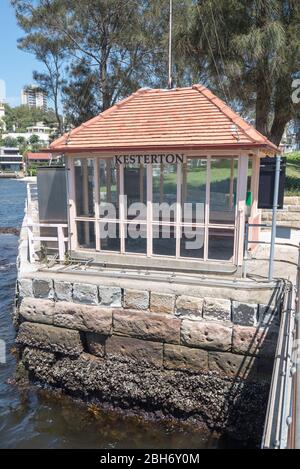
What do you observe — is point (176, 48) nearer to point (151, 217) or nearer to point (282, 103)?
point (282, 103)

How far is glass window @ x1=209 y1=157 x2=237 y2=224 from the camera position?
794cm

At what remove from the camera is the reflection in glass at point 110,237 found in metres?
8.66

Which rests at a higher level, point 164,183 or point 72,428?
point 164,183

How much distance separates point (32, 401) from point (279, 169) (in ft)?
20.1

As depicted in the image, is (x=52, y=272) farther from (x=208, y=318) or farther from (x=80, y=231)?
(x=208, y=318)

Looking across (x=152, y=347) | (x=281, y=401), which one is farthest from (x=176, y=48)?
(x=281, y=401)

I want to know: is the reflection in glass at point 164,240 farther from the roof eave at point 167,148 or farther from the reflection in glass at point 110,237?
the roof eave at point 167,148

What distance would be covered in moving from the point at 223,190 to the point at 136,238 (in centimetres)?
206

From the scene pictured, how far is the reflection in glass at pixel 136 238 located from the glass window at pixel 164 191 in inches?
15.8

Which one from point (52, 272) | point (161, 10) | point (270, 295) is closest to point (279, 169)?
point (270, 295)

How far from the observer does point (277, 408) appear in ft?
12.0

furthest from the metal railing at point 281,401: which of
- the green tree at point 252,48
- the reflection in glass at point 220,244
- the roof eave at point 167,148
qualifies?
the green tree at point 252,48

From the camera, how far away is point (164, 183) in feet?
27.2
